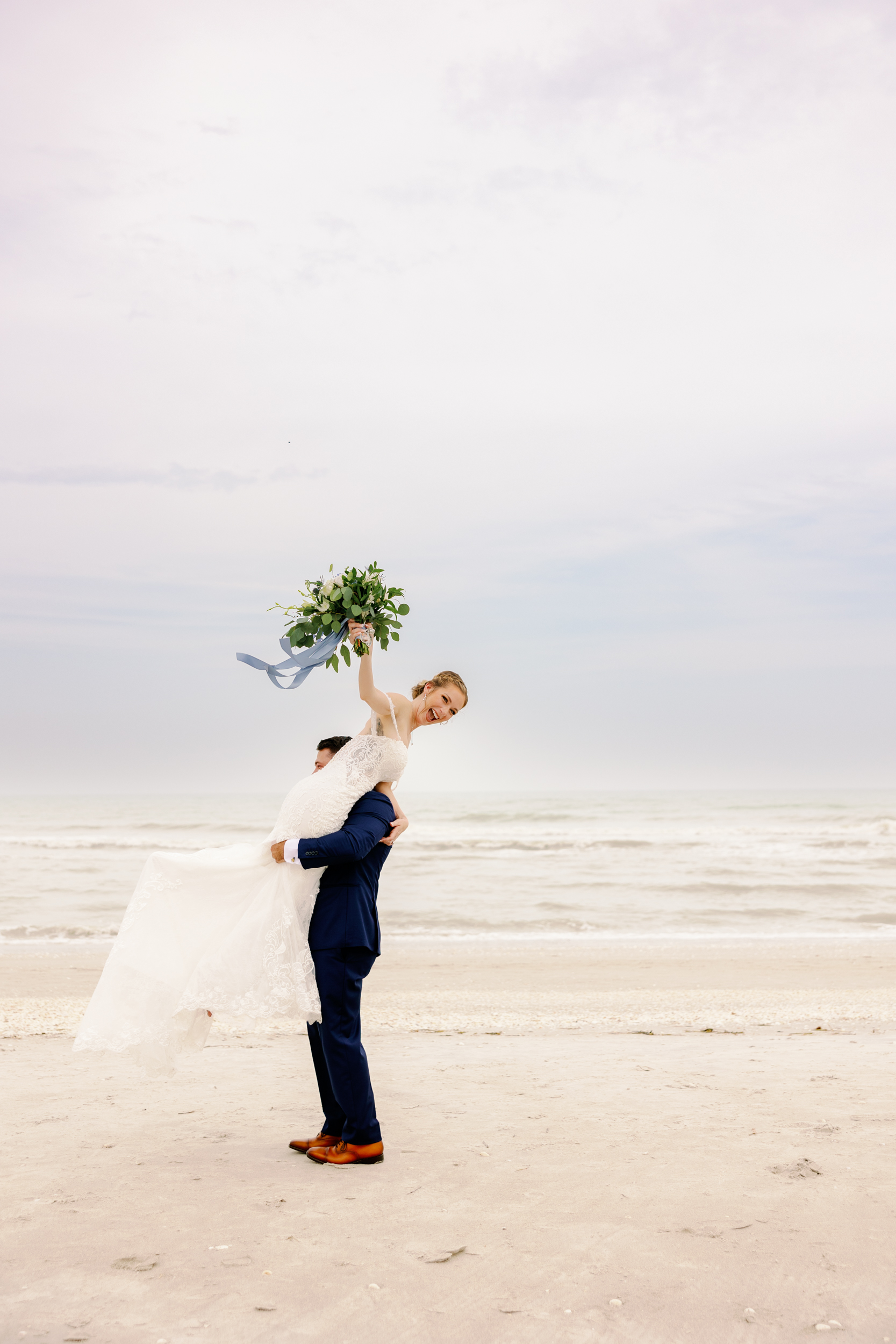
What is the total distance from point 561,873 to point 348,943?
68.9 ft

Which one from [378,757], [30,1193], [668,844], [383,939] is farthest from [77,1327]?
[668,844]

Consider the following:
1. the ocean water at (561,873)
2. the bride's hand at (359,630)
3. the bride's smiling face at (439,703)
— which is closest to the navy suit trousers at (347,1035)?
the bride's smiling face at (439,703)

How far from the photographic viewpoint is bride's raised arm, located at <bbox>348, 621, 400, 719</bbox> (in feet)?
14.0

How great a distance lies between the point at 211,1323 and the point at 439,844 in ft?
96.1

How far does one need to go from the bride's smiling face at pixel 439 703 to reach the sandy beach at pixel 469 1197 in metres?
1.99

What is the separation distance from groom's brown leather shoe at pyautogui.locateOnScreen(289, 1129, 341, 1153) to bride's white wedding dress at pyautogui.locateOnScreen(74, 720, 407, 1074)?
721mm

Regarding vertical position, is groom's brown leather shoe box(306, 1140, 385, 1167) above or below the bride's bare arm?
below

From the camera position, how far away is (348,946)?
4.23 meters

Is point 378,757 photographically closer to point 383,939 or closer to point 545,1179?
point 545,1179

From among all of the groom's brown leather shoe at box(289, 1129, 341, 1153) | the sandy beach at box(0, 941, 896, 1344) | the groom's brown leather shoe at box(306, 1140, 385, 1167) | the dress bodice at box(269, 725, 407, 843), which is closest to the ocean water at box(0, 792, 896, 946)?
the sandy beach at box(0, 941, 896, 1344)

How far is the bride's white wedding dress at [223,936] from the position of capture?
418 cm

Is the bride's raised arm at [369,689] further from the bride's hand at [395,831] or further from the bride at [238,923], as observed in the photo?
the bride's hand at [395,831]

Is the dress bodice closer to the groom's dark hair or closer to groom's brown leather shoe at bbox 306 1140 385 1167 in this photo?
the groom's dark hair

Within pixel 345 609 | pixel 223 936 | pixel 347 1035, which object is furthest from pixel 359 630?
pixel 347 1035
